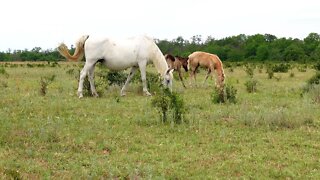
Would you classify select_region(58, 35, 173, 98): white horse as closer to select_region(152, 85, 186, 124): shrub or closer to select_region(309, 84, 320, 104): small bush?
select_region(152, 85, 186, 124): shrub

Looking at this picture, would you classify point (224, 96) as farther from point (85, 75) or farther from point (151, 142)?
point (151, 142)

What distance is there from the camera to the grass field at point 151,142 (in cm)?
633

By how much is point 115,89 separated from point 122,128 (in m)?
7.29

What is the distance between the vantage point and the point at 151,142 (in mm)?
7906

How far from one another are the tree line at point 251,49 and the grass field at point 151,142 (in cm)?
4789

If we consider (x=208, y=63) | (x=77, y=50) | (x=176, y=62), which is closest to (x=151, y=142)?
(x=77, y=50)

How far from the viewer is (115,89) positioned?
16109 mm

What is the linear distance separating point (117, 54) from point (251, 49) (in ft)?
221

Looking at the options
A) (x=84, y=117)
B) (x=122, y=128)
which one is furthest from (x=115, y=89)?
(x=122, y=128)

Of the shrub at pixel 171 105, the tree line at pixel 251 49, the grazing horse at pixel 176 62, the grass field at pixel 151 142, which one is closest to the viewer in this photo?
the grass field at pixel 151 142

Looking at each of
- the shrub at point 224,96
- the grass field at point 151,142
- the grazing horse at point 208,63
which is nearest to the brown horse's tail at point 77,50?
the grass field at point 151,142

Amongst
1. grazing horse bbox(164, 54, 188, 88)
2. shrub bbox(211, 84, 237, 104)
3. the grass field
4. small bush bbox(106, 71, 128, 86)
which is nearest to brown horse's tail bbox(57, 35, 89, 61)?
the grass field

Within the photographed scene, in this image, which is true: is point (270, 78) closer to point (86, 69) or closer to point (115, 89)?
point (115, 89)

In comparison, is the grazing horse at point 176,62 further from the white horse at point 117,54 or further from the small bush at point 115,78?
the white horse at point 117,54
